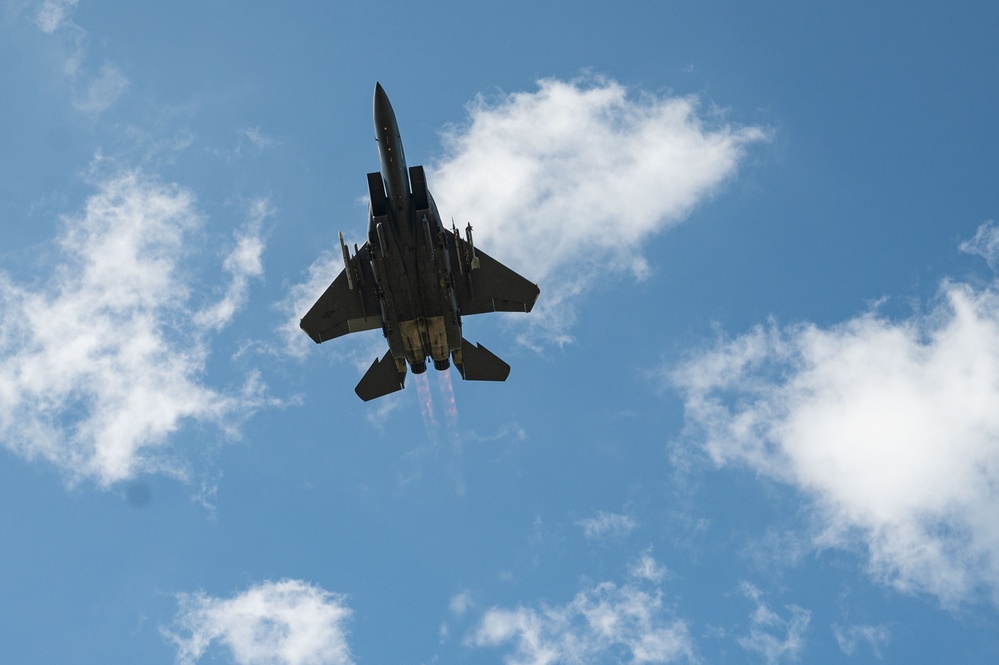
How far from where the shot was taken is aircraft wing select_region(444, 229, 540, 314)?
165ft

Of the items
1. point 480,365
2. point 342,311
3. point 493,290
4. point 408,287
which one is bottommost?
point 408,287

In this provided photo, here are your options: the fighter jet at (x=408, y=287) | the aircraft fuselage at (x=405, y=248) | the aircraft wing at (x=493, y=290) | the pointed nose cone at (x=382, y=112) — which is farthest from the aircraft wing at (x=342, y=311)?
the pointed nose cone at (x=382, y=112)

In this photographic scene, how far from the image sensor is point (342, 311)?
2019 inches

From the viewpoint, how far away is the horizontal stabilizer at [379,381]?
176 feet

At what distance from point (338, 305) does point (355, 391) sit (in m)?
5.01

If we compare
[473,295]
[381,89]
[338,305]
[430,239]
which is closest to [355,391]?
[338,305]

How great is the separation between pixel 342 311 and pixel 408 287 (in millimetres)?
6178

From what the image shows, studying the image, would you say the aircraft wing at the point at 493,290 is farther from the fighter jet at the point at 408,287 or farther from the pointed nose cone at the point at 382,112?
the pointed nose cone at the point at 382,112

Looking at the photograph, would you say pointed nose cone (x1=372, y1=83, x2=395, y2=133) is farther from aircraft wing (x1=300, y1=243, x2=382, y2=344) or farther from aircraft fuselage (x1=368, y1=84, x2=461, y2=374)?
aircraft wing (x1=300, y1=243, x2=382, y2=344)

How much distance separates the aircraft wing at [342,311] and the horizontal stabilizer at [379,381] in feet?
10.2

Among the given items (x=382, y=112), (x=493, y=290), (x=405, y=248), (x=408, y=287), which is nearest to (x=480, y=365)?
(x=493, y=290)

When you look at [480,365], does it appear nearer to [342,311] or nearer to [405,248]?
[342,311]

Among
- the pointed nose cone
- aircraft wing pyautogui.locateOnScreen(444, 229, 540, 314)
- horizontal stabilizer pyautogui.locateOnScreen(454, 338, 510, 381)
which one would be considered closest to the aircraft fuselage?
the pointed nose cone

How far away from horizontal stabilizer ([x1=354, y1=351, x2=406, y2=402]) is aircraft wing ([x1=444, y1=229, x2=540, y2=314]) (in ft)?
19.1
